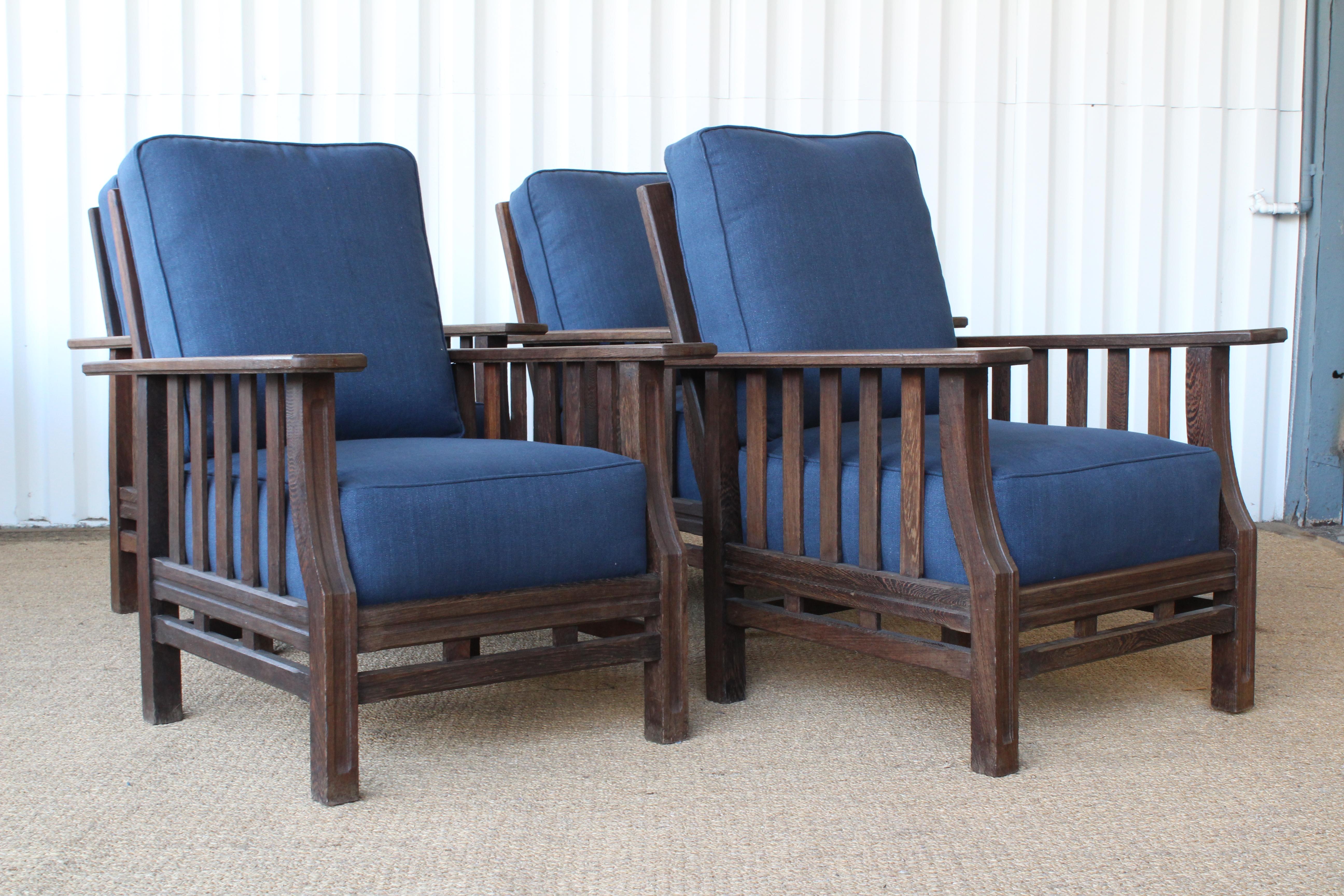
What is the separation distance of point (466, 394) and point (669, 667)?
0.80 meters

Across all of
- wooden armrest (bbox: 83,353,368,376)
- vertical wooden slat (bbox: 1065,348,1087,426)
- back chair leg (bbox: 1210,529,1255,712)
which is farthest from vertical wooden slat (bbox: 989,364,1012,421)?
wooden armrest (bbox: 83,353,368,376)

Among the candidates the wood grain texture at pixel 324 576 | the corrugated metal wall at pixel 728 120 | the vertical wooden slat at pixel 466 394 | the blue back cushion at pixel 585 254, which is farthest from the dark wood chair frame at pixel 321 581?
the corrugated metal wall at pixel 728 120

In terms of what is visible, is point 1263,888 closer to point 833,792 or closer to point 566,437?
point 833,792

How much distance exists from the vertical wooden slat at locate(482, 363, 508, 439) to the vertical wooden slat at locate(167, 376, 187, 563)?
1.97ft

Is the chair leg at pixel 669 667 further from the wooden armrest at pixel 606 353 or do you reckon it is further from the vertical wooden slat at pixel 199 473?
the vertical wooden slat at pixel 199 473

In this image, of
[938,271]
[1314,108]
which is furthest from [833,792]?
[1314,108]

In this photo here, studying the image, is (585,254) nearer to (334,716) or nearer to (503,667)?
(503,667)

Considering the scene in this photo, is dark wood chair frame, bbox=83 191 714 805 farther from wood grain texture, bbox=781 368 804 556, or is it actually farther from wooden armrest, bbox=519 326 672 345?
wooden armrest, bbox=519 326 672 345

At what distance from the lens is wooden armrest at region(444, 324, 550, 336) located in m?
2.58

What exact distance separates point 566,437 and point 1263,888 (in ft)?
4.22

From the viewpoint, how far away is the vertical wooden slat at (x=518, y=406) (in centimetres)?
243

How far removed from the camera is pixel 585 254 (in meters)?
3.18

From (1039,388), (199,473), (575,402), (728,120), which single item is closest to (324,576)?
(199,473)

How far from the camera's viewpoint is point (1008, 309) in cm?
447
